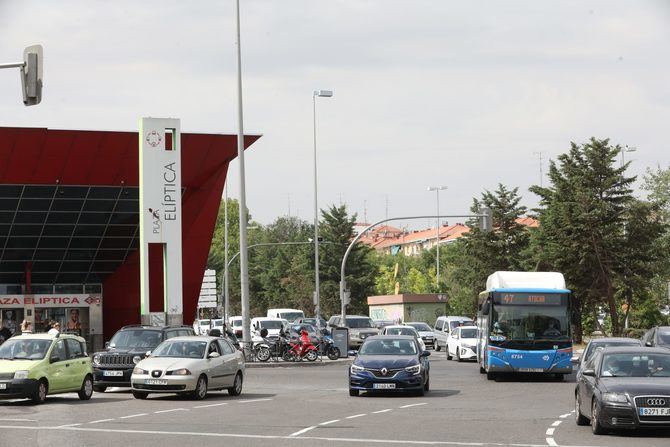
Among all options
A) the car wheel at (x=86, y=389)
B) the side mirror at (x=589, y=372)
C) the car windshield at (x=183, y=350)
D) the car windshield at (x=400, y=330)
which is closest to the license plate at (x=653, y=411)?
the side mirror at (x=589, y=372)

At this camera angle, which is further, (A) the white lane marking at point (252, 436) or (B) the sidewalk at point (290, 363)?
(B) the sidewalk at point (290, 363)

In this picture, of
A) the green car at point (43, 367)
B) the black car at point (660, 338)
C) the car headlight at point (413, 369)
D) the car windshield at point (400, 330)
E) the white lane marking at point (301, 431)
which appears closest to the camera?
the white lane marking at point (301, 431)

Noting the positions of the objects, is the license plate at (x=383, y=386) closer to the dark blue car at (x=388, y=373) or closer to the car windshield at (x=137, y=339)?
the dark blue car at (x=388, y=373)

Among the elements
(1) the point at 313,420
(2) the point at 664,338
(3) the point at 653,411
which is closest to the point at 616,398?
(3) the point at 653,411

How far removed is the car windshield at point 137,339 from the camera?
29641mm

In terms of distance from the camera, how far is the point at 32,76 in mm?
18859

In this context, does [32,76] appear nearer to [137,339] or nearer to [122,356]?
[122,356]

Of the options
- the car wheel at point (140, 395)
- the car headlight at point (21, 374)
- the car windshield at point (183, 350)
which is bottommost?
the car wheel at point (140, 395)

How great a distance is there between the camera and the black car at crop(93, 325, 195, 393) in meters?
28.9

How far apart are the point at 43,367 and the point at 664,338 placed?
16097 mm

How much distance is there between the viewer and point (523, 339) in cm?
3331

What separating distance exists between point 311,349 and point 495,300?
1338 cm

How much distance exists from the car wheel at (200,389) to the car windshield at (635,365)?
9902 mm

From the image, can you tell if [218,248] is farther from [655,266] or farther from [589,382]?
[589,382]
